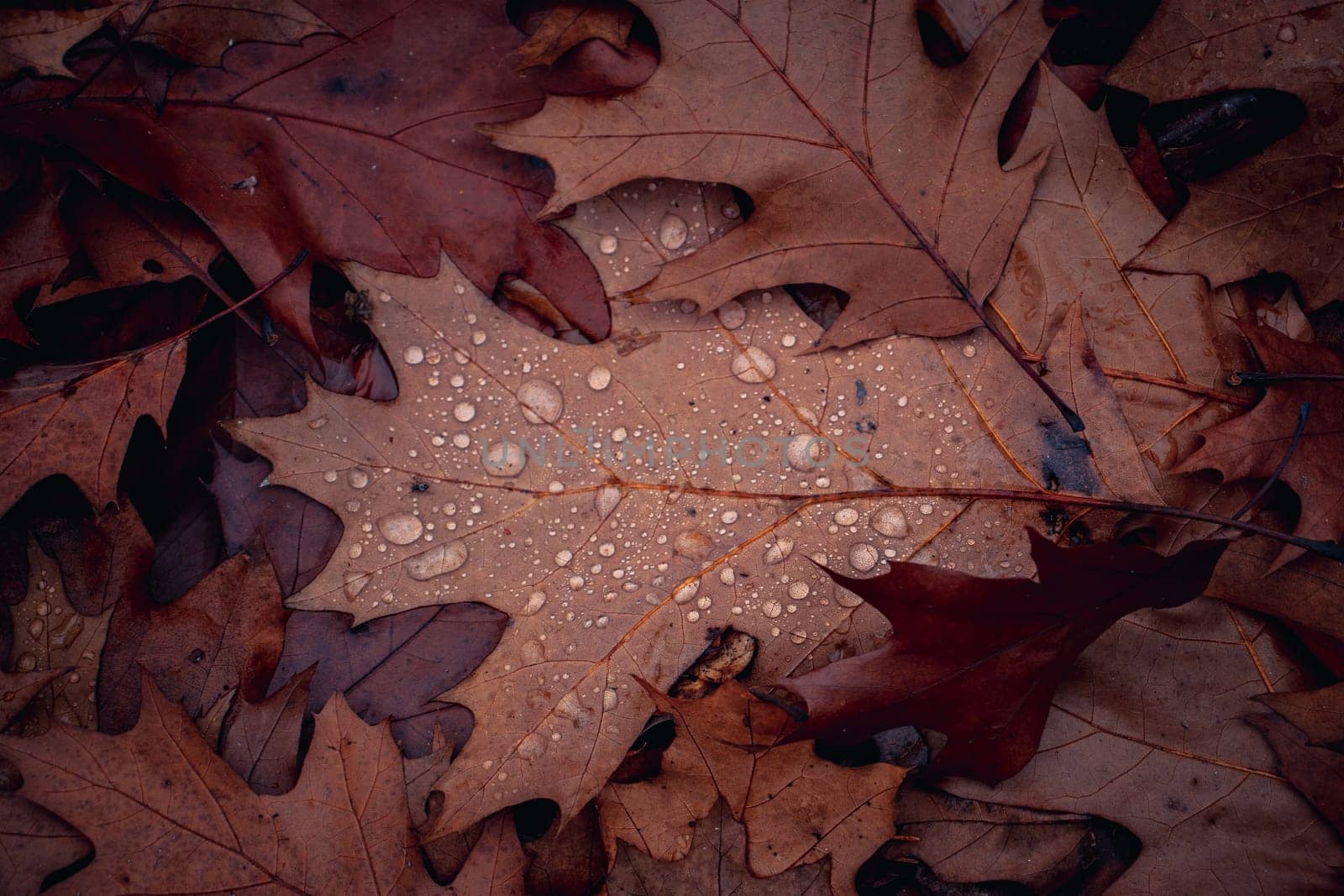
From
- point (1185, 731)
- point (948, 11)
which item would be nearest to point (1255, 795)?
point (1185, 731)

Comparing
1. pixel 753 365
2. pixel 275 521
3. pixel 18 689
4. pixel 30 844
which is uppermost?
pixel 753 365

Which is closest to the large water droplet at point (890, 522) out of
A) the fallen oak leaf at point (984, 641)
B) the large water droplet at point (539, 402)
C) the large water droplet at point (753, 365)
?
the fallen oak leaf at point (984, 641)

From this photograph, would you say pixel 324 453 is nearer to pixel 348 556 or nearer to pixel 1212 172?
pixel 348 556

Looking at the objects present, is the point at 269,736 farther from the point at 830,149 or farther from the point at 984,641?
the point at 830,149

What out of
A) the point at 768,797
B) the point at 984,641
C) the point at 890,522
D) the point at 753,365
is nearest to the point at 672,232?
the point at 753,365

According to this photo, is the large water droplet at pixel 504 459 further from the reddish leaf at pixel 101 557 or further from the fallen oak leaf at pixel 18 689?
the fallen oak leaf at pixel 18 689

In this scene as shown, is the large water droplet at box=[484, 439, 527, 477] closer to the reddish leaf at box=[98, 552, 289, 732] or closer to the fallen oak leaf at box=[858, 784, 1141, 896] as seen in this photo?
the reddish leaf at box=[98, 552, 289, 732]
